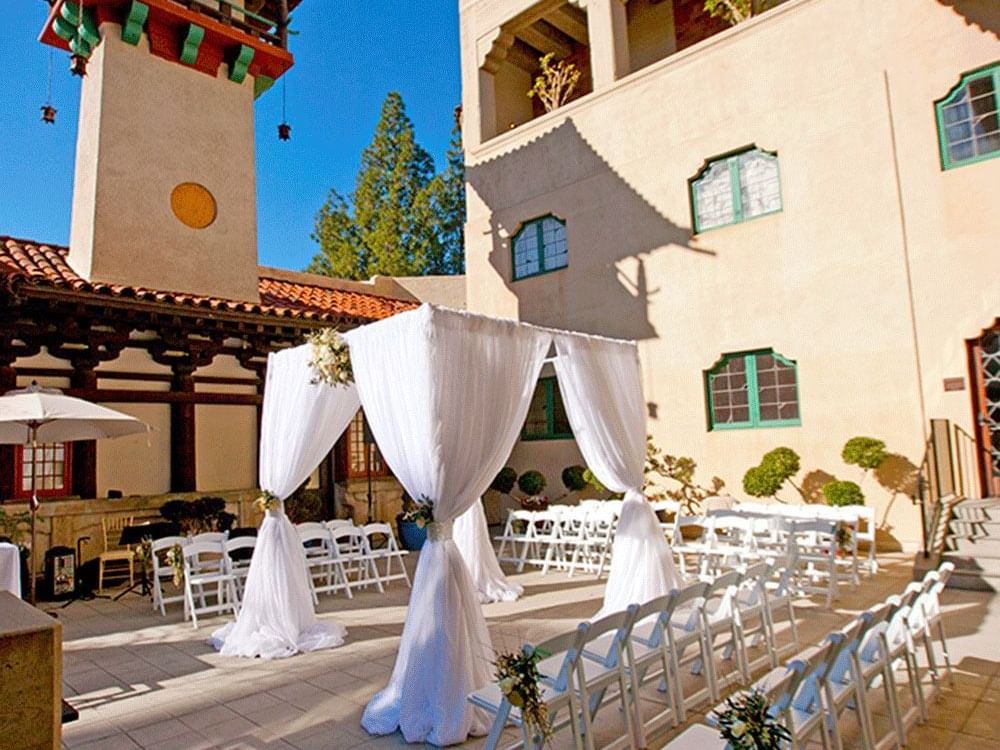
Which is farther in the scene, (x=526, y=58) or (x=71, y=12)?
(x=526, y=58)

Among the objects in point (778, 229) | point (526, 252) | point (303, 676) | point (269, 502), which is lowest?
point (303, 676)

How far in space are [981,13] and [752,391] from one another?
5.33m

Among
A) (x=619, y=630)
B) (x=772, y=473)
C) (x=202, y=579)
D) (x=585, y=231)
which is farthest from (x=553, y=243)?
(x=619, y=630)

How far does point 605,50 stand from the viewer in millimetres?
11836

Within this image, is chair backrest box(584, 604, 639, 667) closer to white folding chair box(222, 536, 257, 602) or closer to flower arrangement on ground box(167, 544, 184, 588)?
white folding chair box(222, 536, 257, 602)

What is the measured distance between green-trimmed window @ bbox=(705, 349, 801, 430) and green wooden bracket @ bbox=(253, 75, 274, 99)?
892 centimetres

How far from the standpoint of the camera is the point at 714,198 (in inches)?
410

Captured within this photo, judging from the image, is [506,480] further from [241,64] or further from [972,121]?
[972,121]

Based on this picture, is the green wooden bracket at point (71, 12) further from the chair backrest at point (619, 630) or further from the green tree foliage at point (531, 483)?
the chair backrest at point (619, 630)

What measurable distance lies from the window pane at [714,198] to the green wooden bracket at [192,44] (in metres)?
7.90

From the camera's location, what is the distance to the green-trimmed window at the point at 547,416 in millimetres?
12148

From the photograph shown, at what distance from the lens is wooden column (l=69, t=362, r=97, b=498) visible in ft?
27.4

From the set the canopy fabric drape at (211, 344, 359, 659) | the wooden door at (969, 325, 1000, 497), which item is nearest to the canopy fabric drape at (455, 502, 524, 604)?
the canopy fabric drape at (211, 344, 359, 659)

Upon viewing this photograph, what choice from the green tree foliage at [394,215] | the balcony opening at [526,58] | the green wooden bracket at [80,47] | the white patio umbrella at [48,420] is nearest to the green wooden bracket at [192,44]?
the green wooden bracket at [80,47]
